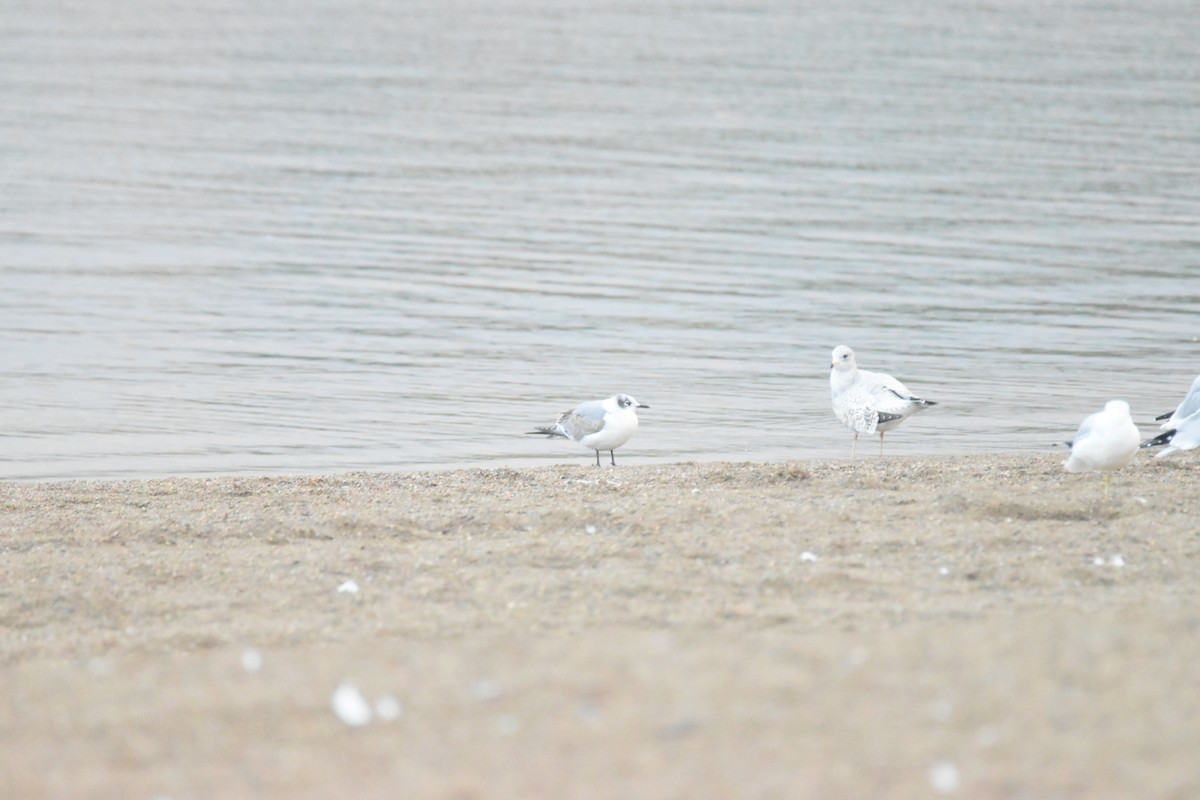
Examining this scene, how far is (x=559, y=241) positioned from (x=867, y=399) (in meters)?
8.13

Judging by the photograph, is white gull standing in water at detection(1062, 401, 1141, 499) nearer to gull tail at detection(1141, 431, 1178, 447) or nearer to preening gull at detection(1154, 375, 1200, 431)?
gull tail at detection(1141, 431, 1178, 447)

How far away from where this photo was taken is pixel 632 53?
30391 millimetres

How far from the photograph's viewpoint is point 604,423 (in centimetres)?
877

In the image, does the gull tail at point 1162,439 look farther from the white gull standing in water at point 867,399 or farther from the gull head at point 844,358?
the gull head at point 844,358

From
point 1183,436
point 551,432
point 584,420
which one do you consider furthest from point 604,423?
point 1183,436

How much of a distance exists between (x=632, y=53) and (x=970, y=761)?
27822mm

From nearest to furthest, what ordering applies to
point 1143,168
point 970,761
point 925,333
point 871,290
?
point 970,761 → point 925,333 → point 871,290 → point 1143,168

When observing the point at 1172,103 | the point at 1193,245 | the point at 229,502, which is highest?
the point at 1172,103

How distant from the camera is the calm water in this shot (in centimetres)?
1072

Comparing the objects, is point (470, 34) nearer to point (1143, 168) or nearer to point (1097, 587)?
point (1143, 168)

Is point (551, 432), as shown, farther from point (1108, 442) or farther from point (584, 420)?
point (1108, 442)

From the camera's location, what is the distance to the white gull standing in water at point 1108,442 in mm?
6996

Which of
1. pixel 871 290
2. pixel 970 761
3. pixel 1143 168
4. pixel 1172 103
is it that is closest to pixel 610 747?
pixel 970 761

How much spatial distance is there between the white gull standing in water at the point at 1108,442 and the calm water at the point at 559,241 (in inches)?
103
